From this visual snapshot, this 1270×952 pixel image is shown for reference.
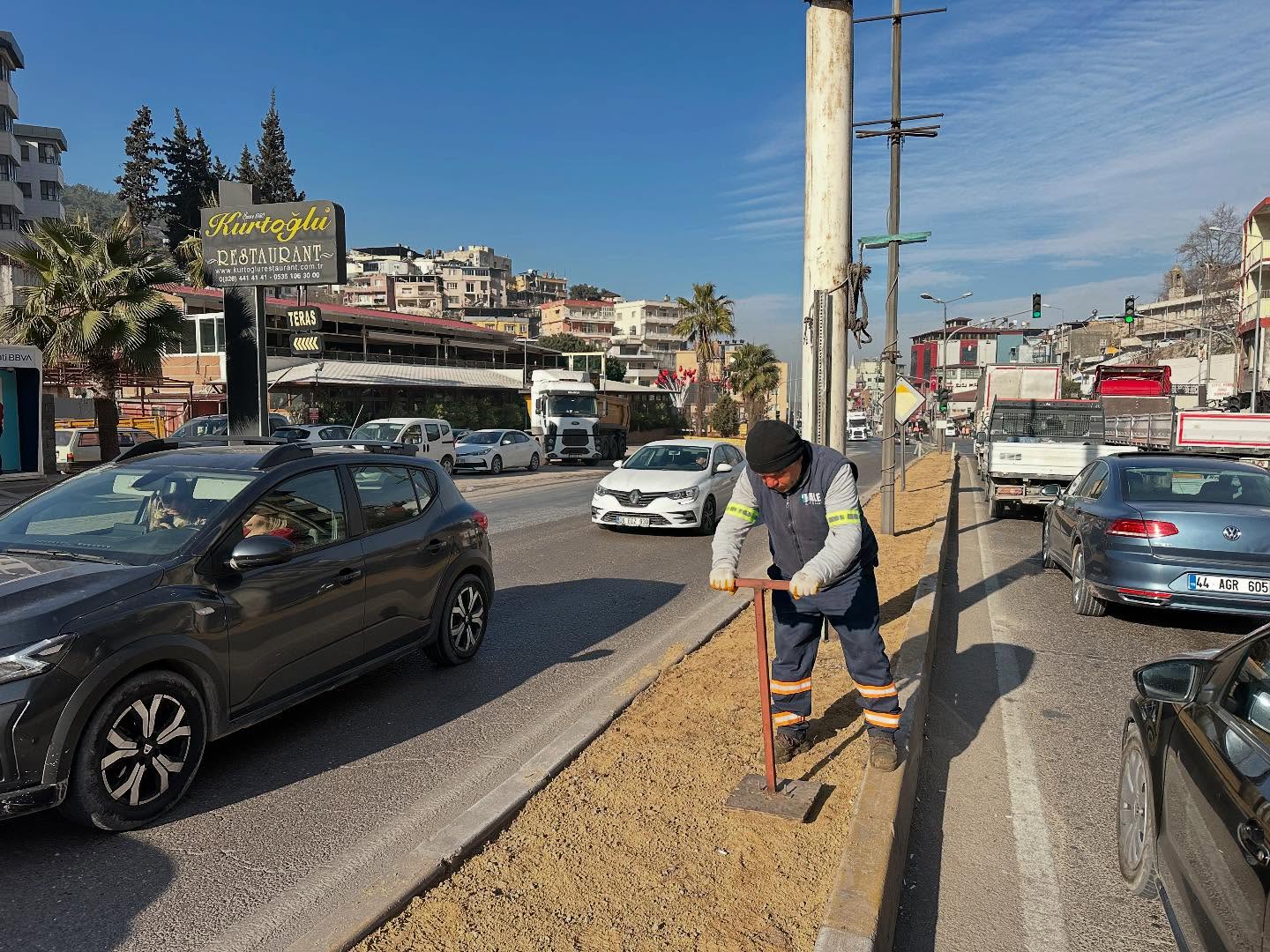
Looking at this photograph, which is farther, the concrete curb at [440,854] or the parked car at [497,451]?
the parked car at [497,451]

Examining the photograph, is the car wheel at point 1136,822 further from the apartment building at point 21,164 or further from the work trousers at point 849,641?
the apartment building at point 21,164

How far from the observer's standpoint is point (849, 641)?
165 inches

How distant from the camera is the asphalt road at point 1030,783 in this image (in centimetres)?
331

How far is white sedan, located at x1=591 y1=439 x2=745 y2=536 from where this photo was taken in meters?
13.0

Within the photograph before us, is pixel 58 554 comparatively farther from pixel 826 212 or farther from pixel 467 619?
pixel 826 212

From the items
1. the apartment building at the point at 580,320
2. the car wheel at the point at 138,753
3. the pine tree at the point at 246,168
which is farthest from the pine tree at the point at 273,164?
the car wheel at the point at 138,753

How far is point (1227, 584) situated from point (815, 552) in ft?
15.0

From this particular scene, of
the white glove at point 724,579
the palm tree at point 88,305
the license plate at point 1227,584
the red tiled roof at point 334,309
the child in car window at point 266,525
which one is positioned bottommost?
the license plate at point 1227,584

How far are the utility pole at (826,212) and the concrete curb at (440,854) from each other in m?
4.35

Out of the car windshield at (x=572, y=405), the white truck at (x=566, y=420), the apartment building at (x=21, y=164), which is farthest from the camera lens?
the apartment building at (x=21, y=164)

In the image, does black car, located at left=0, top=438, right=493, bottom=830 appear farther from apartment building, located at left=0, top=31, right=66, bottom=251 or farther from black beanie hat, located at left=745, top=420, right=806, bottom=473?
apartment building, located at left=0, top=31, right=66, bottom=251

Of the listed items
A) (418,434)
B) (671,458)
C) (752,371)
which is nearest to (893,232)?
(671,458)

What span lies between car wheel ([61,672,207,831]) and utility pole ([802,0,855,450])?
229 inches

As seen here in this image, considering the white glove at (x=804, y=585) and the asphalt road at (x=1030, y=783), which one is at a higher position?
the white glove at (x=804, y=585)
